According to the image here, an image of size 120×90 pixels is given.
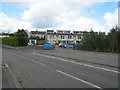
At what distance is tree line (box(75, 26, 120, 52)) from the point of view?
1185 inches

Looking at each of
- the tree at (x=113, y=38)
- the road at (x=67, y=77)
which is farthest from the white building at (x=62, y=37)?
the road at (x=67, y=77)

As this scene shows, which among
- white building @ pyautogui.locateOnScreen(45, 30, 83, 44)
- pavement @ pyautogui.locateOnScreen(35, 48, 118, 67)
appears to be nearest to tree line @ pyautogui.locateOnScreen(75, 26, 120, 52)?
pavement @ pyautogui.locateOnScreen(35, 48, 118, 67)

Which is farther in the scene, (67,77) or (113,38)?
(113,38)

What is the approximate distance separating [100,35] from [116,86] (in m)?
28.4

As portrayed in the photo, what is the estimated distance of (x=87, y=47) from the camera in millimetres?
39719

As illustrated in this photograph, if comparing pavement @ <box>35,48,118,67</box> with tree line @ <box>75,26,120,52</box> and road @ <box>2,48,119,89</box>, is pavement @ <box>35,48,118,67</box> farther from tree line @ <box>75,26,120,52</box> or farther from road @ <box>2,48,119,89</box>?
road @ <box>2,48,119,89</box>

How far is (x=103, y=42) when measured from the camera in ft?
113

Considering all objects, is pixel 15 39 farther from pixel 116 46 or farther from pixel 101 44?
→ pixel 116 46

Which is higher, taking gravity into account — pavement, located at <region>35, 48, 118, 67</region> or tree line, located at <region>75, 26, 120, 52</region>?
tree line, located at <region>75, 26, 120, 52</region>

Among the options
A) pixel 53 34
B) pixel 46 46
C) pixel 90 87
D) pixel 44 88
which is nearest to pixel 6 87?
pixel 44 88

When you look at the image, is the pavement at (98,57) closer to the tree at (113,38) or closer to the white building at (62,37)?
the tree at (113,38)

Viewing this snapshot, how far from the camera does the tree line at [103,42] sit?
30094 millimetres

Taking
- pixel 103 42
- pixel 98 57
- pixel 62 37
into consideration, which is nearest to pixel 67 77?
pixel 98 57

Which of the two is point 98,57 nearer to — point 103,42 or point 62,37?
point 103,42
